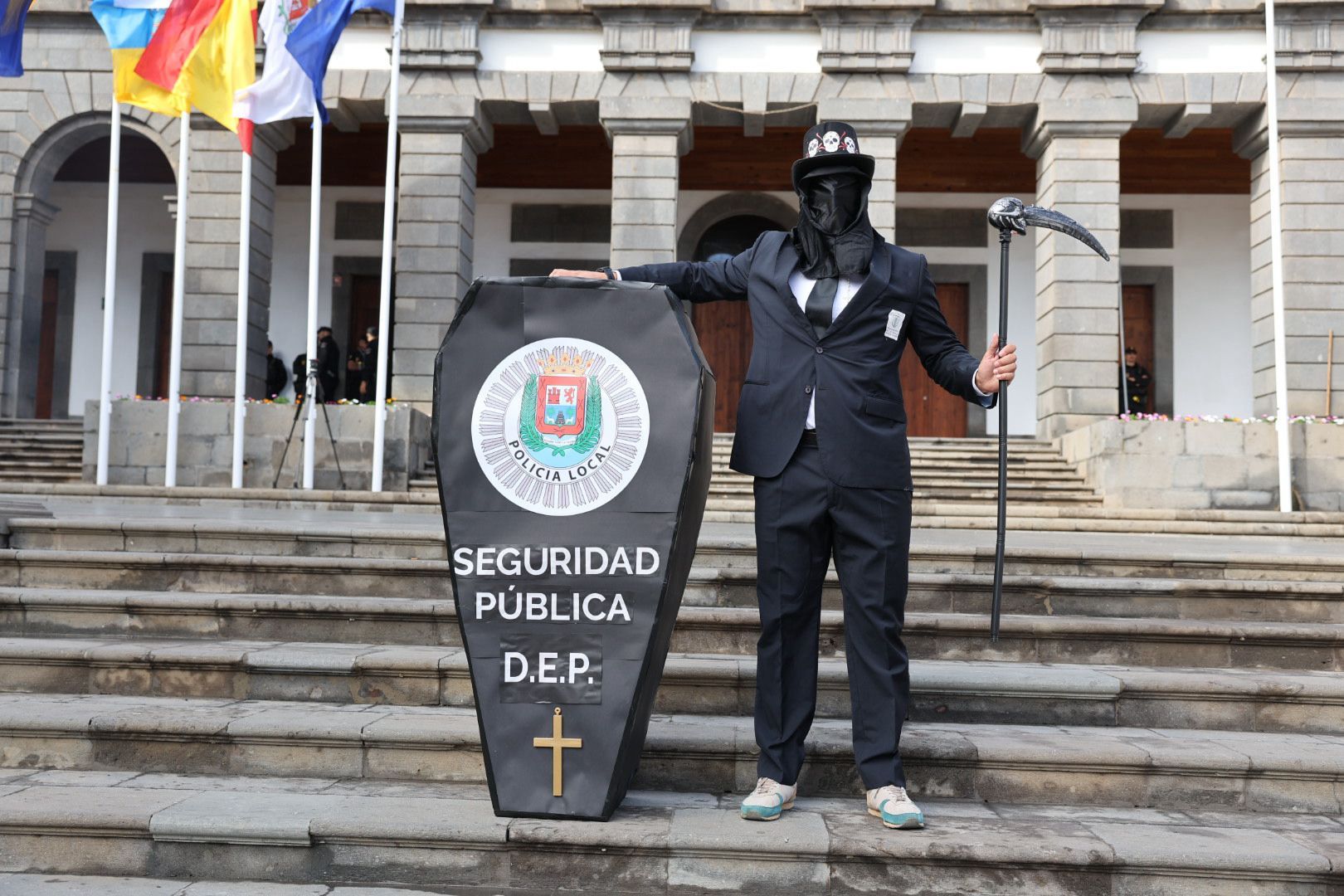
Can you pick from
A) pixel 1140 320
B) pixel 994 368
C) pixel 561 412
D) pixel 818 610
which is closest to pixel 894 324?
pixel 994 368

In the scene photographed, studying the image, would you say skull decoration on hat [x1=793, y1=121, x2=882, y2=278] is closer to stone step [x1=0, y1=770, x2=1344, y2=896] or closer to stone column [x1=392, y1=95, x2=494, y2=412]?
stone step [x1=0, y1=770, x2=1344, y2=896]

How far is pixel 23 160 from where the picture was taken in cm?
1417

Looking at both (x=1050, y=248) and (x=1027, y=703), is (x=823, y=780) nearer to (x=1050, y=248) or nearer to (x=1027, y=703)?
(x=1027, y=703)

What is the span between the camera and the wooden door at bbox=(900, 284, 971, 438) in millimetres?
16797

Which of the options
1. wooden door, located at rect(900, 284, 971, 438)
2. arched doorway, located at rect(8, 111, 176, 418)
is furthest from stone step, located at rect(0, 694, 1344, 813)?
arched doorway, located at rect(8, 111, 176, 418)

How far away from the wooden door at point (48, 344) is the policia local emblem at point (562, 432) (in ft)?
54.1

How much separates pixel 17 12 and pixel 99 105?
361 cm

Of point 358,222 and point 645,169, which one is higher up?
point 358,222

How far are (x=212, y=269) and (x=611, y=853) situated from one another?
12494mm

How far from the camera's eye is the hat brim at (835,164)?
3.29 m

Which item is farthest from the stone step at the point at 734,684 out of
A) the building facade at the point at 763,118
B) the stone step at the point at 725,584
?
the building facade at the point at 763,118

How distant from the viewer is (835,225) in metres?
3.37

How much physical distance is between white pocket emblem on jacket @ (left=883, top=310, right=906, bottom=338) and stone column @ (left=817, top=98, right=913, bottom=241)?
1051 centimetres

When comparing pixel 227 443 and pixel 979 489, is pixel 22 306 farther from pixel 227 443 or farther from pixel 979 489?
pixel 979 489
